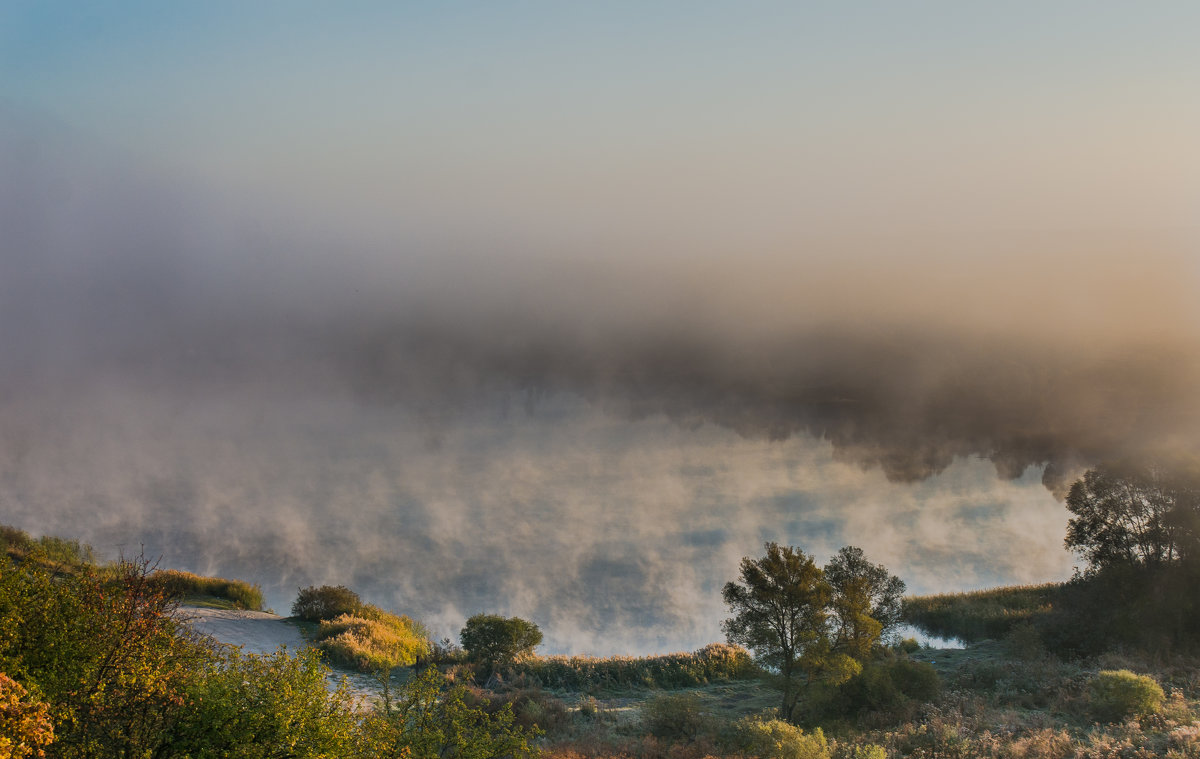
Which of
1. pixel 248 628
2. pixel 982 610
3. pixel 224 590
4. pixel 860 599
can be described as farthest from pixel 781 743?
pixel 224 590

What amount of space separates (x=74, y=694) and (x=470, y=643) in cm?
2051

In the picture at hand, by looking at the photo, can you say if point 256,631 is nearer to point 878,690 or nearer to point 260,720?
point 260,720

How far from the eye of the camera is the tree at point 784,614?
74.4 feet

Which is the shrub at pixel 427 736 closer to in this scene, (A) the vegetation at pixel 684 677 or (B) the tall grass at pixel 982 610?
(A) the vegetation at pixel 684 677

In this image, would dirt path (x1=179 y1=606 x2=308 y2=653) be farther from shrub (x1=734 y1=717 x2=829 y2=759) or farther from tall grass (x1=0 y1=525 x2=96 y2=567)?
shrub (x1=734 y1=717 x2=829 y2=759)

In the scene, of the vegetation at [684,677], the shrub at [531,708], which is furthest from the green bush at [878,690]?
the shrub at [531,708]

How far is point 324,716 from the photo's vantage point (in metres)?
11.0

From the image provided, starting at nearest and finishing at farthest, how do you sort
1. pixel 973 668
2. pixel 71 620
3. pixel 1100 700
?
pixel 71 620 < pixel 1100 700 < pixel 973 668

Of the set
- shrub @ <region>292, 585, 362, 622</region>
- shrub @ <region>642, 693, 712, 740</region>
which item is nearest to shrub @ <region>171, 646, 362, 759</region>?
shrub @ <region>642, 693, 712, 740</region>

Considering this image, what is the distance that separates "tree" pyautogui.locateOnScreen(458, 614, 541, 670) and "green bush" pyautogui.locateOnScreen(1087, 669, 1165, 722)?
2074 cm

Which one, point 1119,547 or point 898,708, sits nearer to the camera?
point 898,708

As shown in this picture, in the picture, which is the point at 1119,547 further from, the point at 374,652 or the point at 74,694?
the point at 74,694

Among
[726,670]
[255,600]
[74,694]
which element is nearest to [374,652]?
[255,600]

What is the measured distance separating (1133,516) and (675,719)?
22288 mm
